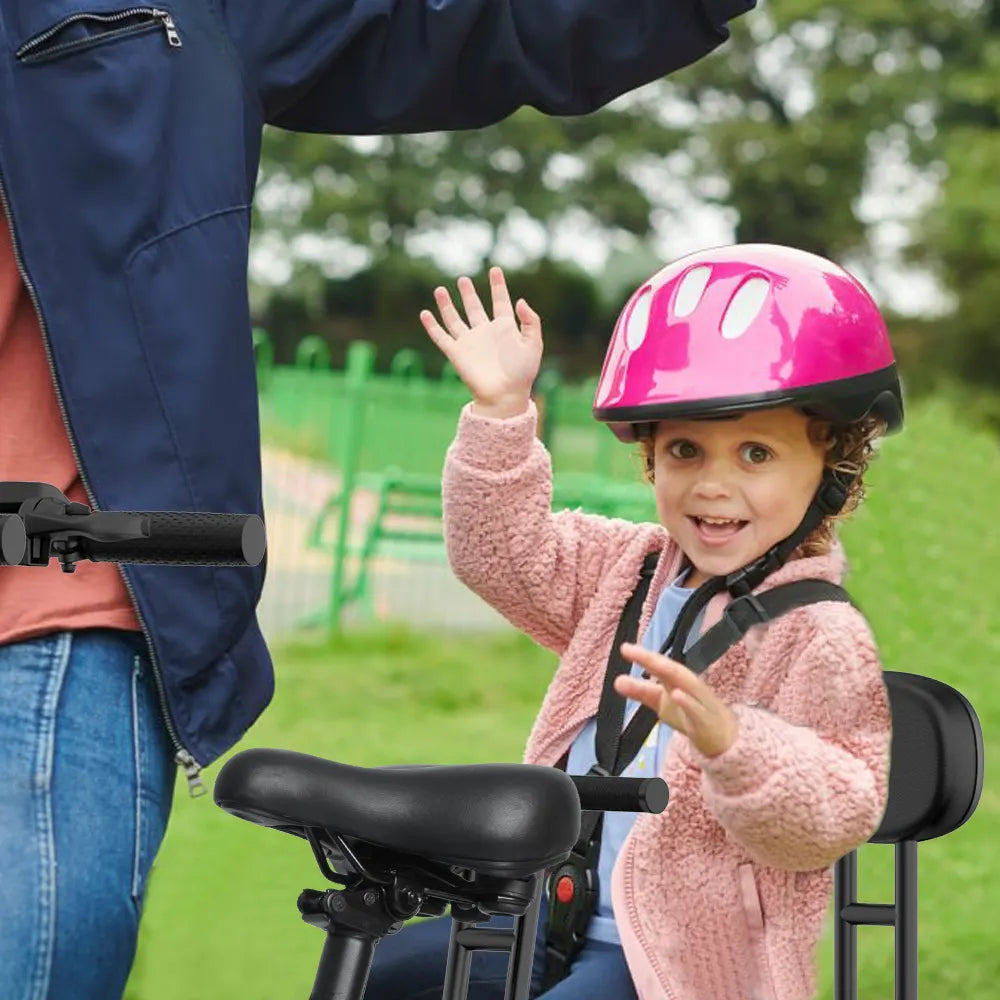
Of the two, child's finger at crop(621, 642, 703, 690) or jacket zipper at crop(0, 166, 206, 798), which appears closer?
child's finger at crop(621, 642, 703, 690)

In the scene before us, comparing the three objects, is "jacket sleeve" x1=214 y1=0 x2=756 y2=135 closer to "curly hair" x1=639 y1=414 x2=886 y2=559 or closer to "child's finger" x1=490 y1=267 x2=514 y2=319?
"child's finger" x1=490 y1=267 x2=514 y2=319

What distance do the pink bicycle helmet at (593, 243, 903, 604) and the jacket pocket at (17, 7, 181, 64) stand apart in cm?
Result: 71

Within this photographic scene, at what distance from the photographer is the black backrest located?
2.28 m

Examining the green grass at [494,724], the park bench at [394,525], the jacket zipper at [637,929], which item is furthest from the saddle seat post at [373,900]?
the park bench at [394,525]

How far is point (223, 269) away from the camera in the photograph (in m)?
2.29

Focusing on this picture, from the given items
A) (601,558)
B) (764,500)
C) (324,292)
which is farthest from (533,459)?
(324,292)

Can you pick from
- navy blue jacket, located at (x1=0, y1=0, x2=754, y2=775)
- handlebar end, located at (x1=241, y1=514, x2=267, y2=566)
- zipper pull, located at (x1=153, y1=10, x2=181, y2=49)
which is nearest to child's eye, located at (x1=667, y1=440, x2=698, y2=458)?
navy blue jacket, located at (x1=0, y1=0, x2=754, y2=775)

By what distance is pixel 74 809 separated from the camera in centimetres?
219

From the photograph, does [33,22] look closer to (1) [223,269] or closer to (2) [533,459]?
(1) [223,269]

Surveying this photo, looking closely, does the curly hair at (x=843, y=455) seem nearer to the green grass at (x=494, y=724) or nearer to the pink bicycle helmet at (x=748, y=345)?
the pink bicycle helmet at (x=748, y=345)

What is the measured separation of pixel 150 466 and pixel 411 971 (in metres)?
0.79

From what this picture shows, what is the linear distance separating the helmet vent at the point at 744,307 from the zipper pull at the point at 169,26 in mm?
766

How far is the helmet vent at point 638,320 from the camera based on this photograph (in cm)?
248

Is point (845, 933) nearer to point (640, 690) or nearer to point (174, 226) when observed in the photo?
point (640, 690)
